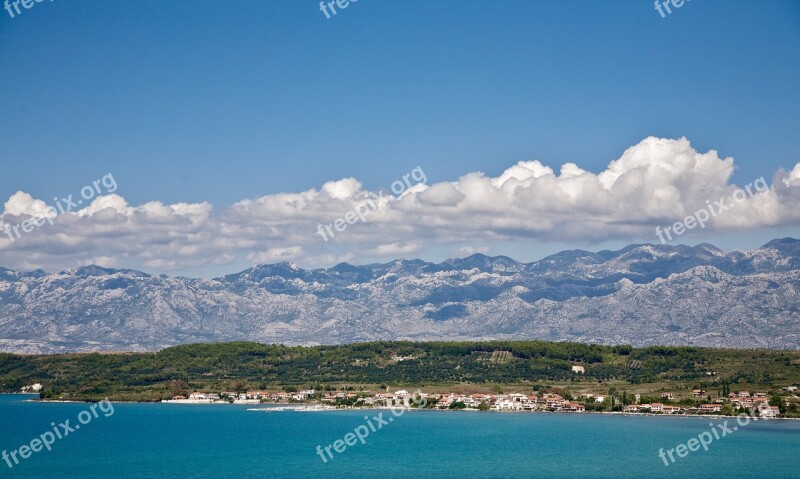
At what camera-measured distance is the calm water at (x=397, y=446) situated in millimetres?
87062

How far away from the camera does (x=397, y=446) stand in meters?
108

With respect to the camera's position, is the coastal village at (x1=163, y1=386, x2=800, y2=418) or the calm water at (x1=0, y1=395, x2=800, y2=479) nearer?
the calm water at (x1=0, y1=395, x2=800, y2=479)

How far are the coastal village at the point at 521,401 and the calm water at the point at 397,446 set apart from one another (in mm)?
6725

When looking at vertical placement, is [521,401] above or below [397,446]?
below

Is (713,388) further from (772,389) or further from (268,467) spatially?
(268,467)

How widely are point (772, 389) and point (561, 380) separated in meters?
45.4

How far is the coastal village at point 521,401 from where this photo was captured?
470 ft

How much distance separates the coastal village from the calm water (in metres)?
6.73

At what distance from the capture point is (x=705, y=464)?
91.0 meters

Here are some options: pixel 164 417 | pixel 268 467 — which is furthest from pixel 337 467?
pixel 164 417

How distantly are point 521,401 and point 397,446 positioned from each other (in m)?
57.4

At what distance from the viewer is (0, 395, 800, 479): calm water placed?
8706 cm

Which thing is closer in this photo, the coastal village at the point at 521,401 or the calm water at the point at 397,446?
the calm water at the point at 397,446

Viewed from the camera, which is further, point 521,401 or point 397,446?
point 521,401
